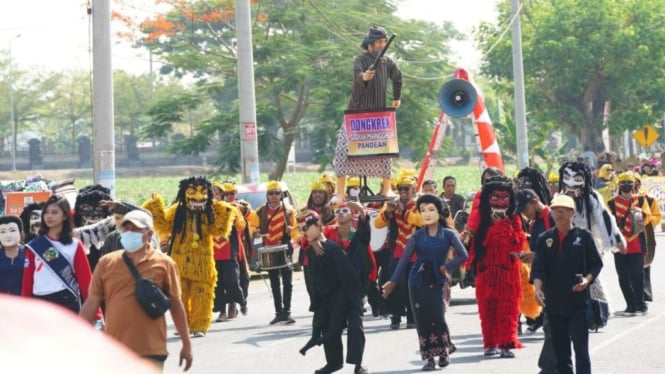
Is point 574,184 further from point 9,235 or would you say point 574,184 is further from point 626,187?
point 9,235

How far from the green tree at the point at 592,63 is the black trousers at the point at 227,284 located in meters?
40.0

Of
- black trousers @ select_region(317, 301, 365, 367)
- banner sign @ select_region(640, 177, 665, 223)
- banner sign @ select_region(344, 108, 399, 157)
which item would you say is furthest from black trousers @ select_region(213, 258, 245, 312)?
banner sign @ select_region(640, 177, 665, 223)

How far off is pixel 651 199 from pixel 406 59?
20.1 metres

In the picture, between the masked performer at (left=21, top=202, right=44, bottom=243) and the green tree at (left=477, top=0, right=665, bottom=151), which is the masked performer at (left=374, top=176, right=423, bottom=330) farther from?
the green tree at (left=477, top=0, right=665, bottom=151)

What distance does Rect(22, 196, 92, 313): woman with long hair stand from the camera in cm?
949

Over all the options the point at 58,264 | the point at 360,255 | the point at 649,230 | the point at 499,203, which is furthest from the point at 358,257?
the point at 649,230

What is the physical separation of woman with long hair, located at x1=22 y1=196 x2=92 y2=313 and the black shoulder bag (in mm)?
1626

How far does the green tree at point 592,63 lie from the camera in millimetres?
55344

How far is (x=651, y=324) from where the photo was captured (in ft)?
48.4

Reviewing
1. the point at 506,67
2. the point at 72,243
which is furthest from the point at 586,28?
the point at 72,243

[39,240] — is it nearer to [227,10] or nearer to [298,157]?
[227,10]

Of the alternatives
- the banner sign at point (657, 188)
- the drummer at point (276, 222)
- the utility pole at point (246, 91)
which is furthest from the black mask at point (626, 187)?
the banner sign at point (657, 188)

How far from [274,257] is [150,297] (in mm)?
8361

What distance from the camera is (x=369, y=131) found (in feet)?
61.7
